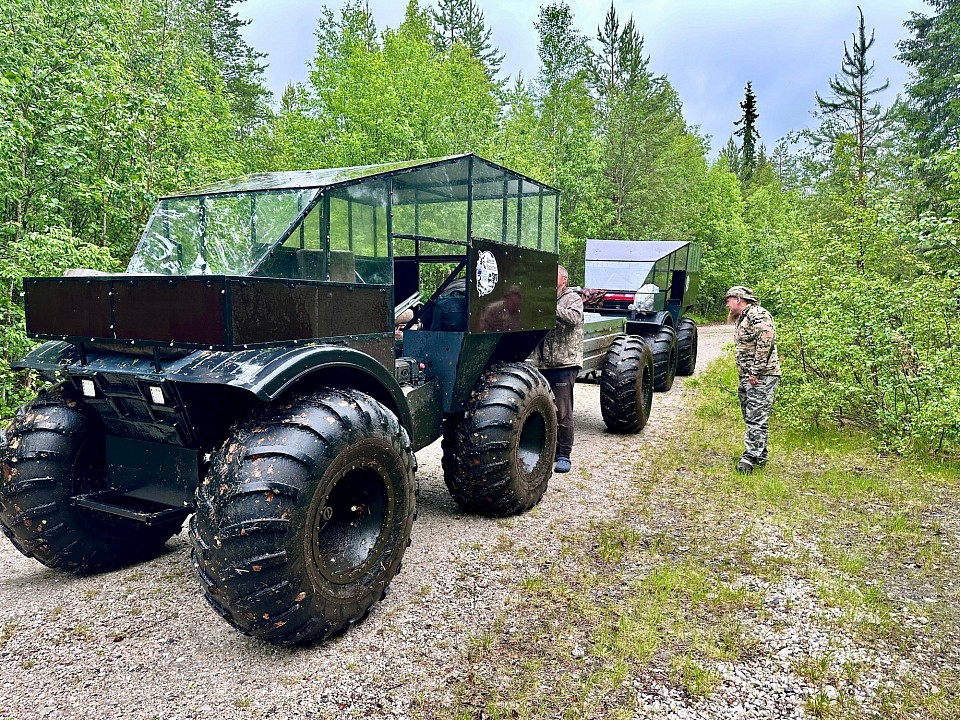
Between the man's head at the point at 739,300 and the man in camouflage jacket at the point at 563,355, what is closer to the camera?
the man in camouflage jacket at the point at 563,355

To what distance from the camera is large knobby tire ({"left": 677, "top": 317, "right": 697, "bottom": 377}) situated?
12266 mm

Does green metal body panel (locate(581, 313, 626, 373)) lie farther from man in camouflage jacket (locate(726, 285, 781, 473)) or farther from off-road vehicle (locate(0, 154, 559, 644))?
off-road vehicle (locate(0, 154, 559, 644))

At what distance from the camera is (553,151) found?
25094mm

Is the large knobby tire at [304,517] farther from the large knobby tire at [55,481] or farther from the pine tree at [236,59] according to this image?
the pine tree at [236,59]

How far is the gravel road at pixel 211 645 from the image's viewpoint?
2.71m

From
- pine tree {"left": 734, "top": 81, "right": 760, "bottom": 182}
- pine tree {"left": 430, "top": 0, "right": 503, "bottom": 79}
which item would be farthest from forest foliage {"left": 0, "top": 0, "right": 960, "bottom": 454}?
pine tree {"left": 734, "top": 81, "right": 760, "bottom": 182}

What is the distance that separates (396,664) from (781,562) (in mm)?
2547

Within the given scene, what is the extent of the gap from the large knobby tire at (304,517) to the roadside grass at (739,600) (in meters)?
0.65

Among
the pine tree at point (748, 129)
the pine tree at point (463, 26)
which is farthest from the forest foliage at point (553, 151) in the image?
the pine tree at point (748, 129)

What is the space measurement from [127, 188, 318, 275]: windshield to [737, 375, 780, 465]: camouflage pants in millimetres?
4538

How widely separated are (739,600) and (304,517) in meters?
2.42

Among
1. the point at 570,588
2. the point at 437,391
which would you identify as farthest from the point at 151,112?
the point at 570,588

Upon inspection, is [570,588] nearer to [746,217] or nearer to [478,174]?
[478,174]

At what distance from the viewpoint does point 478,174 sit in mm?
4621
